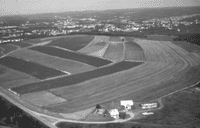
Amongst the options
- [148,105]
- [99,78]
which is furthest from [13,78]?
[148,105]

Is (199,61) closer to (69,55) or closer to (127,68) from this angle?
(127,68)

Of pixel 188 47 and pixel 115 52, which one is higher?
pixel 188 47

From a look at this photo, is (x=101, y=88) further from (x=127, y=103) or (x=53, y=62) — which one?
(x=53, y=62)

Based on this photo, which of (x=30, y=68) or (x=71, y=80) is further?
(x=30, y=68)

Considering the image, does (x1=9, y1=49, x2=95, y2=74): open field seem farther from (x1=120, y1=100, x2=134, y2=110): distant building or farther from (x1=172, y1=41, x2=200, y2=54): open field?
(x1=172, y1=41, x2=200, y2=54): open field

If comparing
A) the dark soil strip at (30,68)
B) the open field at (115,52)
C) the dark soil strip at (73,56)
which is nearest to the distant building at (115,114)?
the dark soil strip at (30,68)

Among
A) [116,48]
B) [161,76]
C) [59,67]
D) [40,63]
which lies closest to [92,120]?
[161,76]
